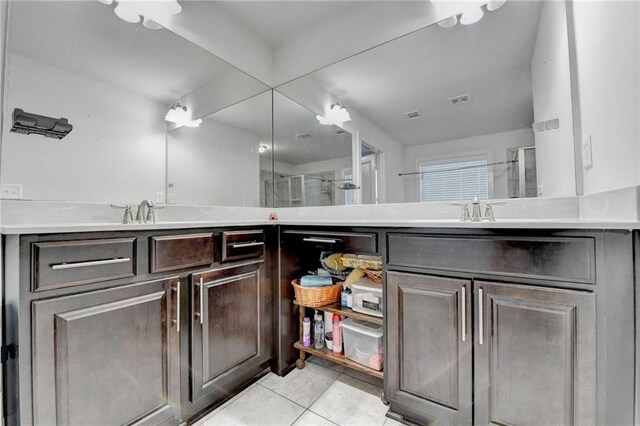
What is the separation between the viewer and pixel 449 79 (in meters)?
1.63

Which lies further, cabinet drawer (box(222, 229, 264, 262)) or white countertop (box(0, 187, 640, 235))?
cabinet drawer (box(222, 229, 264, 262))

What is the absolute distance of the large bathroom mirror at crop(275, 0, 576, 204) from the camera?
1.36 metres

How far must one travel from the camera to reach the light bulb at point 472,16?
1502 millimetres

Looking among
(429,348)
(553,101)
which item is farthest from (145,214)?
(553,101)

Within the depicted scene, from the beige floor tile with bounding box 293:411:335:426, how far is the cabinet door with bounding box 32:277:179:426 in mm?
559

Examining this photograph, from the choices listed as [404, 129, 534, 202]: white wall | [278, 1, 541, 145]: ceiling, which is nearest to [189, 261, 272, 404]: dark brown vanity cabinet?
[404, 129, 534, 202]: white wall

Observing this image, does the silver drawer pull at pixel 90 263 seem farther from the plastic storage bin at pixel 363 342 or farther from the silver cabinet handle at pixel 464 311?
the silver cabinet handle at pixel 464 311

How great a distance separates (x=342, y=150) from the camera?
80.8 inches

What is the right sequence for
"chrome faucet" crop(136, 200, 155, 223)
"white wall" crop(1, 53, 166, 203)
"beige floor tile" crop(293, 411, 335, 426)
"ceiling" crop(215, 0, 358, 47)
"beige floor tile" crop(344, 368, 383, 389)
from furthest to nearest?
"ceiling" crop(215, 0, 358, 47) < "beige floor tile" crop(344, 368, 383, 389) < "chrome faucet" crop(136, 200, 155, 223) < "beige floor tile" crop(293, 411, 335, 426) < "white wall" crop(1, 53, 166, 203)

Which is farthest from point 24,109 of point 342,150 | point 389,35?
point 389,35

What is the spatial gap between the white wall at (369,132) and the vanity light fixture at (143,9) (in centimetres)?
90

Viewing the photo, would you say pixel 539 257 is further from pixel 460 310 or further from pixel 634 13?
pixel 634 13

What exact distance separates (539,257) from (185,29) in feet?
7.42

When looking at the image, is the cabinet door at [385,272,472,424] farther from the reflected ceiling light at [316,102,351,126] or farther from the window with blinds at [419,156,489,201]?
the reflected ceiling light at [316,102,351,126]
